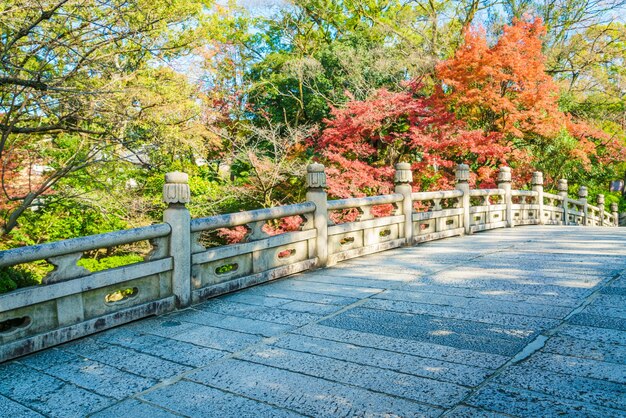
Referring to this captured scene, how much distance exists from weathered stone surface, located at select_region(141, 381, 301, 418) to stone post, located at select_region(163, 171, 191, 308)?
1915 mm

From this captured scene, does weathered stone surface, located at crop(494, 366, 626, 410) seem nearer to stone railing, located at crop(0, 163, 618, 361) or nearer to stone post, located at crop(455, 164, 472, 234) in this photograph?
stone railing, located at crop(0, 163, 618, 361)

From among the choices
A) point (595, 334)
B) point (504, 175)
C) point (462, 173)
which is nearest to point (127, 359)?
point (595, 334)

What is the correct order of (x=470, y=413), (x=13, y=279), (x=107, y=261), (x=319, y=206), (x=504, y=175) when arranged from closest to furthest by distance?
1. (x=470, y=413)
2. (x=319, y=206)
3. (x=13, y=279)
4. (x=504, y=175)
5. (x=107, y=261)

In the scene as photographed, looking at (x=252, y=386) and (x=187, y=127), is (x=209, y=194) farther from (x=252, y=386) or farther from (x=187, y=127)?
(x=252, y=386)

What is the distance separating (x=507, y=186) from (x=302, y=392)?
36.2ft

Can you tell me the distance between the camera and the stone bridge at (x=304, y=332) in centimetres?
276

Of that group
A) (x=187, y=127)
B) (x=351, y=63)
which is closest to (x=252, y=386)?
(x=187, y=127)

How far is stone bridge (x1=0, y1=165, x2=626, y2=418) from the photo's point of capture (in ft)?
9.04

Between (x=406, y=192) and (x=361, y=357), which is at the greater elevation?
(x=406, y=192)

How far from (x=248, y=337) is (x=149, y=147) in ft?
20.0

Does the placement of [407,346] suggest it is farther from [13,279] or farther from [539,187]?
[539,187]

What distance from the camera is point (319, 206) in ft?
21.7

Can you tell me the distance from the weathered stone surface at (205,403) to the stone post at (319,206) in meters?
3.76

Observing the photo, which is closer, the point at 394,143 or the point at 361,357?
the point at 361,357
